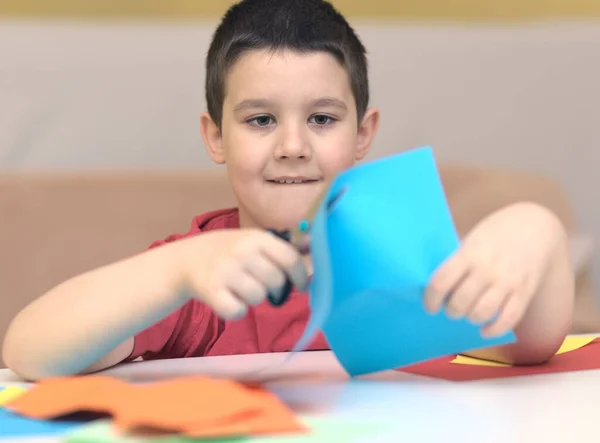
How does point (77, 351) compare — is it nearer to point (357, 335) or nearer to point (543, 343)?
point (357, 335)

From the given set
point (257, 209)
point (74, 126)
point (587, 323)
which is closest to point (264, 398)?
point (257, 209)

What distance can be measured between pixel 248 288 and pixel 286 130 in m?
0.44

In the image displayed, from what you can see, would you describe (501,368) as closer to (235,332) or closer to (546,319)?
(546,319)

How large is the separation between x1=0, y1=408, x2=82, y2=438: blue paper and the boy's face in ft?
1.69

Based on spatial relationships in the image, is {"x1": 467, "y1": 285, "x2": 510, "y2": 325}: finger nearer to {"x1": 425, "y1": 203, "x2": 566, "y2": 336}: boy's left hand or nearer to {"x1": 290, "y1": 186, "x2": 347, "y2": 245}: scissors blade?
{"x1": 425, "y1": 203, "x2": 566, "y2": 336}: boy's left hand

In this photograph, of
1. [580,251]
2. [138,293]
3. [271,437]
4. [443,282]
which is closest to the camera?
[271,437]

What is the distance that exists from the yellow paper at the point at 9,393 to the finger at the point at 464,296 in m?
0.33

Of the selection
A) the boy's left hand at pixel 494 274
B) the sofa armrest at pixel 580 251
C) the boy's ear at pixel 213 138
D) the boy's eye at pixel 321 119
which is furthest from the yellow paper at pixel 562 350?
the sofa armrest at pixel 580 251

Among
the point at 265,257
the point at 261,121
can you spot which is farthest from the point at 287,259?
the point at 261,121

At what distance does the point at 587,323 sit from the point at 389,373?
0.93 m

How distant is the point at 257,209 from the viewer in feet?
3.55

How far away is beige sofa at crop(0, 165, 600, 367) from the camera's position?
157cm

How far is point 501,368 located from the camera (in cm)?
74

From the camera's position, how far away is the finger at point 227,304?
580mm
